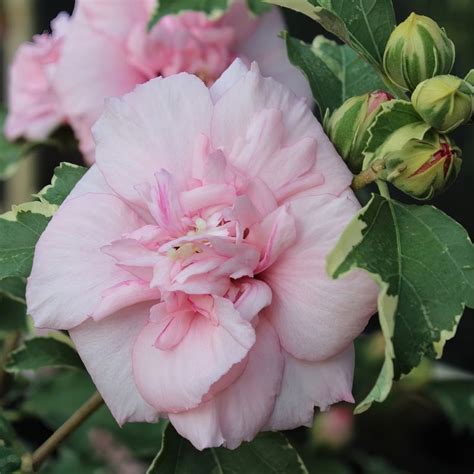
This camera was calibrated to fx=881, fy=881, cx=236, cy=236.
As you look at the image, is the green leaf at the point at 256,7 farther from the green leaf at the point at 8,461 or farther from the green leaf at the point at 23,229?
the green leaf at the point at 8,461

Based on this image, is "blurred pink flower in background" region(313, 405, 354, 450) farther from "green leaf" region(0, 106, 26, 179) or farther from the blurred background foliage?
"green leaf" region(0, 106, 26, 179)

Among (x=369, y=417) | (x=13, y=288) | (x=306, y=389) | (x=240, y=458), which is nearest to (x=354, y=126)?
(x=306, y=389)

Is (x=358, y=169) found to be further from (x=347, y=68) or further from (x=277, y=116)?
(x=347, y=68)

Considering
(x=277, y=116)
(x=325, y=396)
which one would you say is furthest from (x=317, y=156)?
(x=325, y=396)

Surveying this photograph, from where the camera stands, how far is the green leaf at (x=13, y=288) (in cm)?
77

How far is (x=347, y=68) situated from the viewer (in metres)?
0.69

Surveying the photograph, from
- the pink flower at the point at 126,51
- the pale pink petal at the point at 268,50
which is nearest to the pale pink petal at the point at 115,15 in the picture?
the pink flower at the point at 126,51

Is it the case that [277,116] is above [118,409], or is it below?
above

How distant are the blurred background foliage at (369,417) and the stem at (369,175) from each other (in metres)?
0.38

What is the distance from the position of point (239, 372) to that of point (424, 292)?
111 millimetres

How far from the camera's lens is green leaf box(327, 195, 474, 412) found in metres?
0.46

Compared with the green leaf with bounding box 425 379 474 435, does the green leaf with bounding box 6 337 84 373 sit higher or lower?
higher

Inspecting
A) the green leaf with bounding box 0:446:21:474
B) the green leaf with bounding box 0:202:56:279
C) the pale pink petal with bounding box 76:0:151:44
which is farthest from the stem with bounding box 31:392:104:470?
the pale pink petal with bounding box 76:0:151:44

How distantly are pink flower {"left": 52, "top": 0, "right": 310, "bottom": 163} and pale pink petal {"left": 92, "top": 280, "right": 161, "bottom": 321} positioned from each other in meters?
0.39
